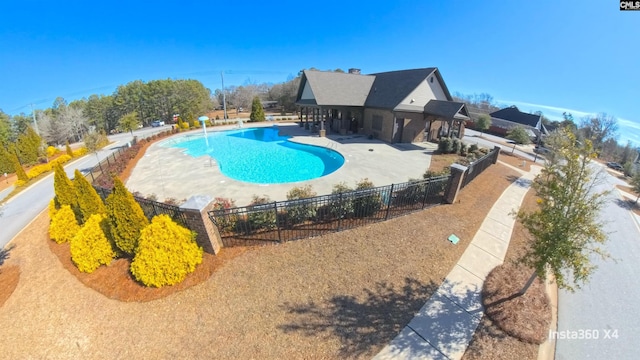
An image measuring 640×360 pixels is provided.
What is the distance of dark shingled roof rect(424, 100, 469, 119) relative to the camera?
21766 mm

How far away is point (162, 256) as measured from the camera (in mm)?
6656

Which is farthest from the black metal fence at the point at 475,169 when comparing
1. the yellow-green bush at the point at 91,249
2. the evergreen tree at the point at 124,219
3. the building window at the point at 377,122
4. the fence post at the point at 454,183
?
the yellow-green bush at the point at 91,249

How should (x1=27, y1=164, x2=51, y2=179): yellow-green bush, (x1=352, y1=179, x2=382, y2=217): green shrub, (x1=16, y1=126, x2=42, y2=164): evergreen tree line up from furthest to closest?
(x1=16, y1=126, x2=42, y2=164): evergreen tree, (x1=27, y1=164, x2=51, y2=179): yellow-green bush, (x1=352, y1=179, x2=382, y2=217): green shrub

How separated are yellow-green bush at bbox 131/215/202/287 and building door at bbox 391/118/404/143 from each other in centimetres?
2207

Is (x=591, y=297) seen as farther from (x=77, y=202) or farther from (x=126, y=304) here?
(x=77, y=202)

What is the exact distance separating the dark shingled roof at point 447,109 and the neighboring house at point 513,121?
24369 mm

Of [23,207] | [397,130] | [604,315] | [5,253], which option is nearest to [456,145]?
[397,130]

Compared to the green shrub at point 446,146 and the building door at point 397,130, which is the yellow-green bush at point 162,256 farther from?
the building door at point 397,130

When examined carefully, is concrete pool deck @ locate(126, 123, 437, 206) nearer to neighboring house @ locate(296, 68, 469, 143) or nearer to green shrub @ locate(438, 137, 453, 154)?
green shrub @ locate(438, 137, 453, 154)

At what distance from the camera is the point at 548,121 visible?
207ft

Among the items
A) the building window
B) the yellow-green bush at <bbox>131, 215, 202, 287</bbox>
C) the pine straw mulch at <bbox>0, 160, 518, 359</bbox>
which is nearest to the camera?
the pine straw mulch at <bbox>0, 160, 518, 359</bbox>

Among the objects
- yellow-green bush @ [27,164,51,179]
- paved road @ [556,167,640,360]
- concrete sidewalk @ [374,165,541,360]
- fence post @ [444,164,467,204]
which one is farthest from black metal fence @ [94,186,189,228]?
yellow-green bush @ [27,164,51,179]

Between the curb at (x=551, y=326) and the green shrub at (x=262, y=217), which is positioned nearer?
the curb at (x=551, y=326)

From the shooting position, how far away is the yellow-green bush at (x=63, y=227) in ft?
30.8
